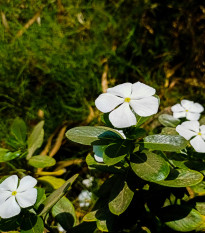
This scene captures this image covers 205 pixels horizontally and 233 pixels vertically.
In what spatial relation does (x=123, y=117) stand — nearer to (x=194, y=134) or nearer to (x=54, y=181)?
(x=194, y=134)

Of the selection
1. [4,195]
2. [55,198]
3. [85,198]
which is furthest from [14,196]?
[85,198]

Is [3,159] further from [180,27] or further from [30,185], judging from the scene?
[180,27]

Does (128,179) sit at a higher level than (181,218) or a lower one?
higher

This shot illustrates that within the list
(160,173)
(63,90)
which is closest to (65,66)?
(63,90)

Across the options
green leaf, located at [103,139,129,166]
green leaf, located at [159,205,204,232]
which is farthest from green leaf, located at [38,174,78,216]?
green leaf, located at [159,205,204,232]

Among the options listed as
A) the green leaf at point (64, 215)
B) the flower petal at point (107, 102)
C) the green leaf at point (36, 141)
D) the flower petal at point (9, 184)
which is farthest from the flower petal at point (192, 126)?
the green leaf at point (36, 141)

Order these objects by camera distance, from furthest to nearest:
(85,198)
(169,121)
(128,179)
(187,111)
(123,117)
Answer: (85,198), (187,111), (169,121), (128,179), (123,117)
